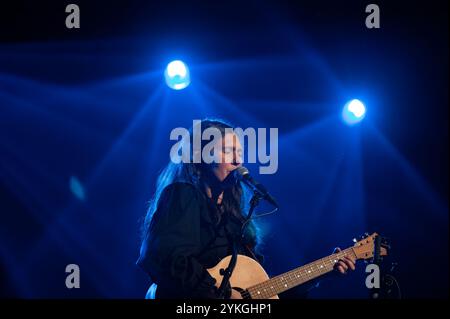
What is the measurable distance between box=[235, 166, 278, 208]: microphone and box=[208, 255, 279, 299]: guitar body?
0.53 metres

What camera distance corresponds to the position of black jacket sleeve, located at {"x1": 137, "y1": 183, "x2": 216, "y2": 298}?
2943mm

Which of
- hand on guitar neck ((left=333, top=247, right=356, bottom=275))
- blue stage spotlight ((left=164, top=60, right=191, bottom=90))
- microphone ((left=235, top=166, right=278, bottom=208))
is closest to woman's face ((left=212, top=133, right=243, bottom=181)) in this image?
microphone ((left=235, top=166, right=278, bottom=208))

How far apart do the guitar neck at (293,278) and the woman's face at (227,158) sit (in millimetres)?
904

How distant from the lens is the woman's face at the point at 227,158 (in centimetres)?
354

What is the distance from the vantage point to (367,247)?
388 centimetres

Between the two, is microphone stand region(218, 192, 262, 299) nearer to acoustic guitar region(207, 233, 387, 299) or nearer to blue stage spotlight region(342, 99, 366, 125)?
acoustic guitar region(207, 233, 387, 299)

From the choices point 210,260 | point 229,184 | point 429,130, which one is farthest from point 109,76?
point 429,130

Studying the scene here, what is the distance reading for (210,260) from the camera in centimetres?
321

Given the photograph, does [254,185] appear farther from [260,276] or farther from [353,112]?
[353,112]

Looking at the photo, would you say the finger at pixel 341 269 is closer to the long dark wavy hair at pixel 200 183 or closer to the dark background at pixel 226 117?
the long dark wavy hair at pixel 200 183

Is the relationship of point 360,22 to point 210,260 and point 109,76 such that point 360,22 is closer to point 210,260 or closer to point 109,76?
point 109,76

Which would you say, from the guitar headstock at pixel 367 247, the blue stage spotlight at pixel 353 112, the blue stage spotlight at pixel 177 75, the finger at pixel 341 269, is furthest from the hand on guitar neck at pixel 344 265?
the blue stage spotlight at pixel 177 75
